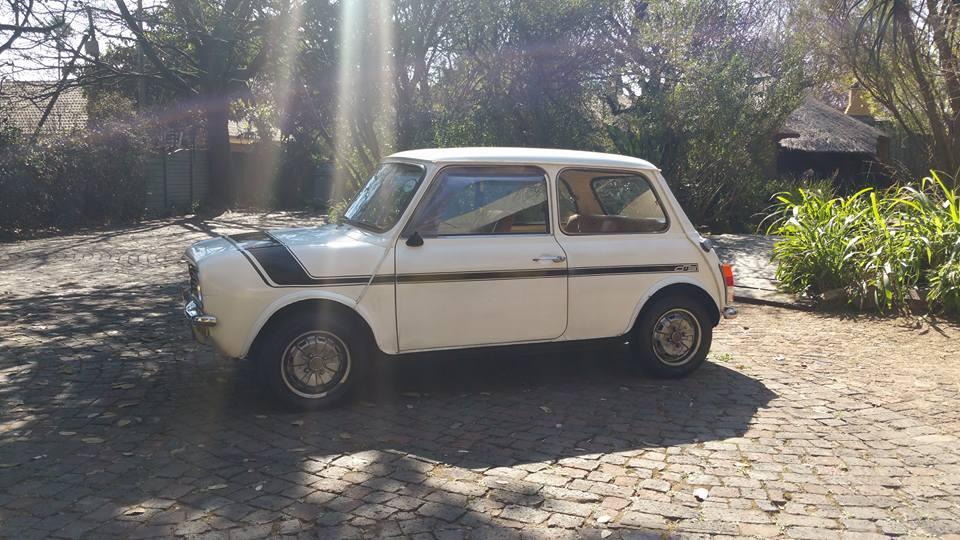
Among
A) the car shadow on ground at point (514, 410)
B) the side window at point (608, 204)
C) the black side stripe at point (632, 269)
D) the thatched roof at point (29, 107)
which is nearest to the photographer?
the car shadow on ground at point (514, 410)

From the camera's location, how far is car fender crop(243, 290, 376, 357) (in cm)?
530

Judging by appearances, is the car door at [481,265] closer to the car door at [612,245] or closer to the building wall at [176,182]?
the car door at [612,245]

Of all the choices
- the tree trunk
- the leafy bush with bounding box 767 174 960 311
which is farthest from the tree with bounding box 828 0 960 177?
the tree trunk

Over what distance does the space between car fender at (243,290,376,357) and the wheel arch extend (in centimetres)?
219

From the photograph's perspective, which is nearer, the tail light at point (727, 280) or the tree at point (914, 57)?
the tail light at point (727, 280)

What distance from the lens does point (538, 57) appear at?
54.4 ft

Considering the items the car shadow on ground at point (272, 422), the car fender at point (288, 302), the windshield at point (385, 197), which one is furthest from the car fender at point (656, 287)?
the car fender at point (288, 302)

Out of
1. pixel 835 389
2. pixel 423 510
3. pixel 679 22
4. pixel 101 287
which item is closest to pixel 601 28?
pixel 679 22

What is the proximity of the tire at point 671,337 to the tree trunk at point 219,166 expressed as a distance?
832 inches

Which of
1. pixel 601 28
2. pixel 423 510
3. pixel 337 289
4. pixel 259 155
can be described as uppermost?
pixel 601 28

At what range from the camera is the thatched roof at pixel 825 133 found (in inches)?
1001

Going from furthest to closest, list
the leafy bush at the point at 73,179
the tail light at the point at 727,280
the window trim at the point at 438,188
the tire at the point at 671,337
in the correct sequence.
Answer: the leafy bush at the point at 73,179 < the tail light at the point at 727,280 < the tire at the point at 671,337 < the window trim at the point at 438,188

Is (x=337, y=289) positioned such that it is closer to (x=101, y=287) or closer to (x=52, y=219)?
(x=101, y=287)

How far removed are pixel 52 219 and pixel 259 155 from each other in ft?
37.3
